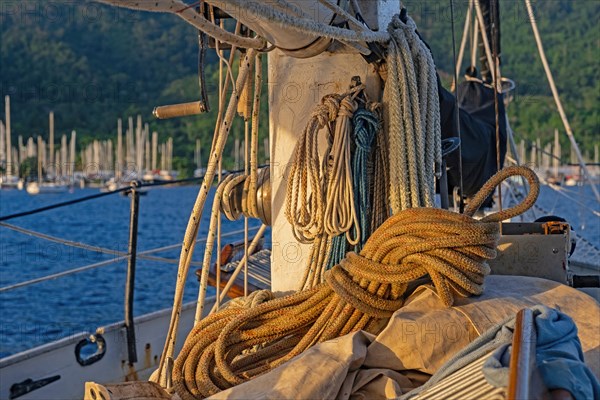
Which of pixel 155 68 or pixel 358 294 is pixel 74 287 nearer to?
pixel 358 294

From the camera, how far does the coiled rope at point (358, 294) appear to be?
308cm

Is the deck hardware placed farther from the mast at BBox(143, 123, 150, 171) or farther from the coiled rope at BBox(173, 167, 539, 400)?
the mast at BBox(143, 123, 150, 171)

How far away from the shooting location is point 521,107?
63.8 m

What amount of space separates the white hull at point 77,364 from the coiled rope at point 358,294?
2017 millimetres

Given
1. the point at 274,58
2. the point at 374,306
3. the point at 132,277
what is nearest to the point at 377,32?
the point at 274,58

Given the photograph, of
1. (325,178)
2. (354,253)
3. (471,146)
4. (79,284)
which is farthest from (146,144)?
(354,253)

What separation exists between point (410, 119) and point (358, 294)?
891mm

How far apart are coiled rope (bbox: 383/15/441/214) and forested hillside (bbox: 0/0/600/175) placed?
41343 mm

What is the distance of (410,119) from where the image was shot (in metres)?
3.74

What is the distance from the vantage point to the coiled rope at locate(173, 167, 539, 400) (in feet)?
10.1

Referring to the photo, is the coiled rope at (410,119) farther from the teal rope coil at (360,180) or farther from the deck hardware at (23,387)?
the deck hardware at (23,387)

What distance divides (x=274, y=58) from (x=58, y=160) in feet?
249

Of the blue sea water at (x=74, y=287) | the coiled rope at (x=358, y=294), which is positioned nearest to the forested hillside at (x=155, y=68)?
the blue sea water at (x=74, y=287)

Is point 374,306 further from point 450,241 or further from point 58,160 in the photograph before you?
point 58,160
